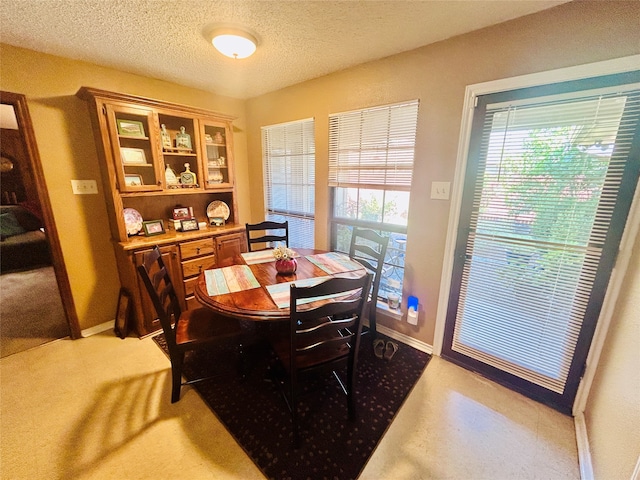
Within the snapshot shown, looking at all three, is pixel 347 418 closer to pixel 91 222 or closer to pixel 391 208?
pixel 391 208

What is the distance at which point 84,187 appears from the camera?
7.19ft

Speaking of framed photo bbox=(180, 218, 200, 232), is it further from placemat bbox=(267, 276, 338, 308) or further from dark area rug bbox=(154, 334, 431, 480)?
placemat bbox=(267, 276, 338, 308)

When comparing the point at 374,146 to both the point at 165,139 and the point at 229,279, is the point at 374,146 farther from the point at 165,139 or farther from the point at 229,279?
the point at 165,139

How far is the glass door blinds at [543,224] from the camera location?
1.34m

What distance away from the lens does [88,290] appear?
7.65 ft

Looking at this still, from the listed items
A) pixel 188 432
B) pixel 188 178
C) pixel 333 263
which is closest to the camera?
pixel 188 432

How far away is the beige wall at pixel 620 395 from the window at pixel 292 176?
2346 millimetres

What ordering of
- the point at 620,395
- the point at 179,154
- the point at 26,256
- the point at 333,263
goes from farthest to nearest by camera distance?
the point at 26,256 → the point at 179,154 → the point at 333,263 → the point at 620,395

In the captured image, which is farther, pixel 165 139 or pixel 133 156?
pixel 165 139

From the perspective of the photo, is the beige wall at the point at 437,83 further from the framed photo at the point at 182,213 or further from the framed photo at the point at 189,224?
the framed photo at the point at 182,213

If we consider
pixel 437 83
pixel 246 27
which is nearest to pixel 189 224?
pixel 246 27

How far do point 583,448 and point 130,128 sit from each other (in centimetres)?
388

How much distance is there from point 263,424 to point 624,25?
2.84 metres

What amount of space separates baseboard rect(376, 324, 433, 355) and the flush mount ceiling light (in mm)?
2531
